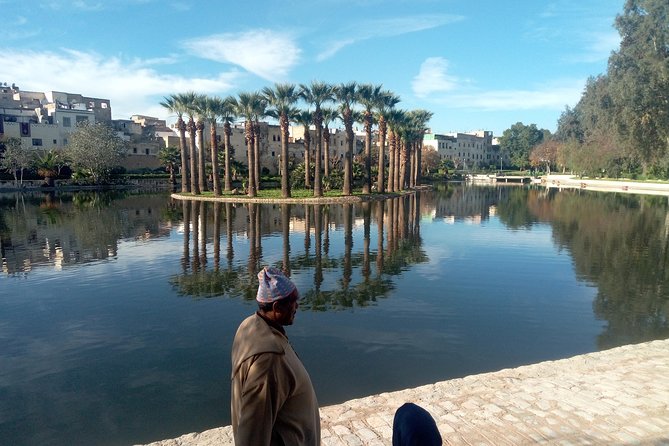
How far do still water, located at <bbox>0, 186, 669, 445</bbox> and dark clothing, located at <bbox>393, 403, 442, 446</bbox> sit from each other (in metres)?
4.36

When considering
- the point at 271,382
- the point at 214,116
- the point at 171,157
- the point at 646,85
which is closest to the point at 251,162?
the point at 214,116

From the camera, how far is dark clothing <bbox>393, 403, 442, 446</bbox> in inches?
88.0

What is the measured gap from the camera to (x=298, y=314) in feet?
33.4

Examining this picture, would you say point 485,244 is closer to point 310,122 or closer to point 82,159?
point 310,122

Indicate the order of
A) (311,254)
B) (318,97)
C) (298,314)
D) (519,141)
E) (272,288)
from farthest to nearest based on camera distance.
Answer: (519,141) → (318,97) → (311,254) → (298,314) → (272,288)

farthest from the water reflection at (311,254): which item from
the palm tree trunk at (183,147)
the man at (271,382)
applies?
the palm tree trunk at (183,147)

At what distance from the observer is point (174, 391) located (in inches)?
265

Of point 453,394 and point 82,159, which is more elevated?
point 82,159

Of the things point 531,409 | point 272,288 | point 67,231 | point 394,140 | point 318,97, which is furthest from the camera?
point 394,140

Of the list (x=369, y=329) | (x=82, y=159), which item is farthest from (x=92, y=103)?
(x=369, y=329)

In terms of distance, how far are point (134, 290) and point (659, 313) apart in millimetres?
13424

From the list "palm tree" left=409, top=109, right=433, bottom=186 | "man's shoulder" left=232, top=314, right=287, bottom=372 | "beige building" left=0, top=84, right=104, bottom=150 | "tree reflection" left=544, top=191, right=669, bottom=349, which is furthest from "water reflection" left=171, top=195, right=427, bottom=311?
"beige building" left=0, top=84, right=104, bottom=150

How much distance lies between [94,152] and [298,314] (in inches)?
2344

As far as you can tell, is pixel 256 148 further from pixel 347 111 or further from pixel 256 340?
pixel 256 340
